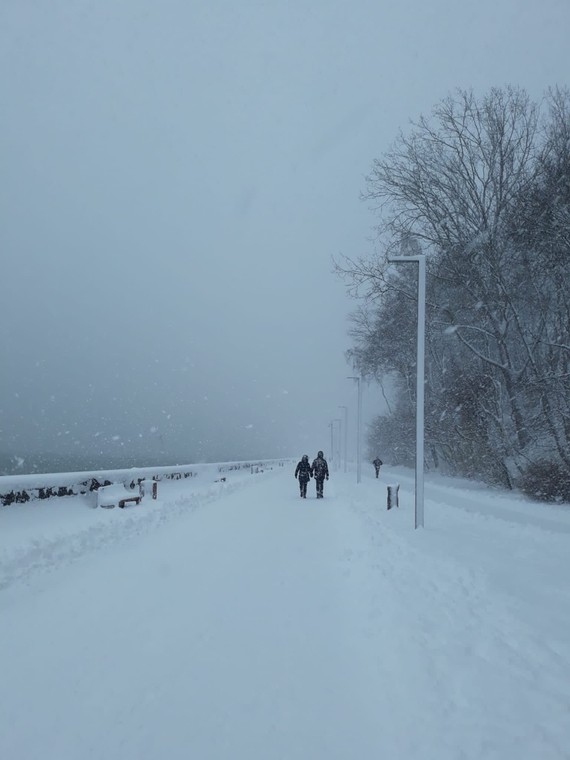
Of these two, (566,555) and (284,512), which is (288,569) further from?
(284,512)

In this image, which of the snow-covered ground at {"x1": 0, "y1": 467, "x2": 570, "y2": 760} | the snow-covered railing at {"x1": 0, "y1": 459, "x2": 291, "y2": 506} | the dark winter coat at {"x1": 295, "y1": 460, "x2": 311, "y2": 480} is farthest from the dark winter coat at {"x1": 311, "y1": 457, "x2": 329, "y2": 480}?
the snow-covered ground at {"x1": 0, "y1": 467, "x2": 570, "y2": 760}

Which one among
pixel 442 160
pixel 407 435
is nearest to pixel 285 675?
pixel 442 160

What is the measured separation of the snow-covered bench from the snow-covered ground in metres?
5.41

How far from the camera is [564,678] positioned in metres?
4.13

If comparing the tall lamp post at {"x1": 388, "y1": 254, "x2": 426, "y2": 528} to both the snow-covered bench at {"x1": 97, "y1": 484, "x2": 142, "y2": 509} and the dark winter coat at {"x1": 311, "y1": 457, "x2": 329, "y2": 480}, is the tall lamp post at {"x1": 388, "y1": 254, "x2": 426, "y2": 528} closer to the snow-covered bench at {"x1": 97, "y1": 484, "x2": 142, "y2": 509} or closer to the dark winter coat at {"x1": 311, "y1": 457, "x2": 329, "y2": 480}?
the snow-covered bench at {"x1": 97, "y1": 484, "x2": 142, "y2": 509}

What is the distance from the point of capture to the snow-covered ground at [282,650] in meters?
3.25

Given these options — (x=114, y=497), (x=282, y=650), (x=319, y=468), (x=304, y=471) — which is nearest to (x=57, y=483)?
(x=114, y=497)

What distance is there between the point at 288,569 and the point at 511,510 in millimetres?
9514

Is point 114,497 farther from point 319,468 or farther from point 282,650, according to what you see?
point 282,650

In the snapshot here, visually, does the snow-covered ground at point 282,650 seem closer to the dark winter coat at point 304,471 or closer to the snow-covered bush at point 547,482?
the snow-covered bush at point 547,482

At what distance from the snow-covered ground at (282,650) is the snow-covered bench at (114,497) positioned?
5.41 metres

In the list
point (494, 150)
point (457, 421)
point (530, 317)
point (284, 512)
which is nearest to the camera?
point (284, 512)

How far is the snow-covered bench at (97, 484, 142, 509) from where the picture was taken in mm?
15553

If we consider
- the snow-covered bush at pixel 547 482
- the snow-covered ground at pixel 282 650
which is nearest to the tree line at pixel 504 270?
the snow-covered bush at pixel 547 482
